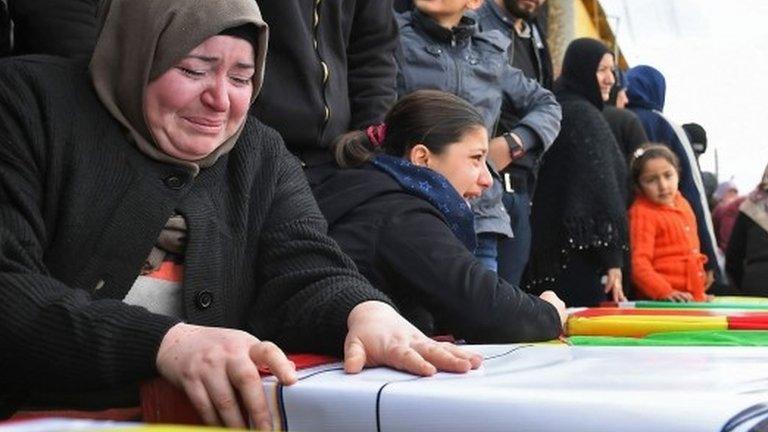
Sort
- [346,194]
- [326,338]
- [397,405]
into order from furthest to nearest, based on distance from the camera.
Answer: [346,194] < [326,338] < [397,405]

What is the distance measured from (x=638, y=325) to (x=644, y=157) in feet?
8.28

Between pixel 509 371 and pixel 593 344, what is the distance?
0.56 m

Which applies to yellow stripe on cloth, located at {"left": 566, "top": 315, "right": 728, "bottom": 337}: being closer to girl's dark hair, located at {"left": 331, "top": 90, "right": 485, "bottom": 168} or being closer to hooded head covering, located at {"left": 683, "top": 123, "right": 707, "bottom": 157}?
girl's dark hair, located at {"left": 331, "top": 90, "right": 485, "bottom": 168}

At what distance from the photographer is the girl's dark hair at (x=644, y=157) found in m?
4.64

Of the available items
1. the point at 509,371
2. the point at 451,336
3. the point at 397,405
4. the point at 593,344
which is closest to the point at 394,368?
the point at 509,371

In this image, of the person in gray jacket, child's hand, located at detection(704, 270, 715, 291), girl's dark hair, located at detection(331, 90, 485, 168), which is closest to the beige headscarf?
child's hand, located at detection(704, 270, 715, 291)

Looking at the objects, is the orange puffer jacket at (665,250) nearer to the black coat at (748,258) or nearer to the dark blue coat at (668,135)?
the dark blue coat at (668,135)

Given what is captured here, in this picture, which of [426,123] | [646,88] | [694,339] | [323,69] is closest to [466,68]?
[426,123]

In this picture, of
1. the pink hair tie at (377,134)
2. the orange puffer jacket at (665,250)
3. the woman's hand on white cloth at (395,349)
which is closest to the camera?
the woman's hand on white cloth at (395,349)

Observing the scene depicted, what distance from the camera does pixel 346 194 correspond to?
7.70ft

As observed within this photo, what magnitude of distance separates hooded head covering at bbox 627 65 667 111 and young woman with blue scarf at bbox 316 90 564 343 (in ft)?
10.9

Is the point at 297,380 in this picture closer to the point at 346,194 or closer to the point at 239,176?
the point at 239,176

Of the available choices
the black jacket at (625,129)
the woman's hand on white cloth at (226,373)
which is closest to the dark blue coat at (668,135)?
the black jacket at (625,129)

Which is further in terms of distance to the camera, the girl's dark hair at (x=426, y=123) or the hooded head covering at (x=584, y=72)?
the hooded head covering at (x=584, y=72)
